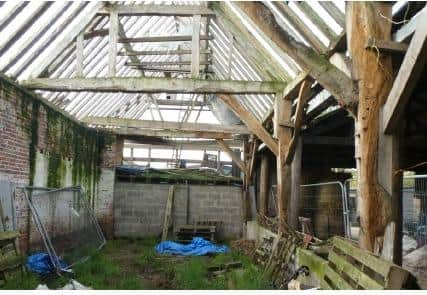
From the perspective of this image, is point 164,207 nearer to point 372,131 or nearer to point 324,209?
point 324,209

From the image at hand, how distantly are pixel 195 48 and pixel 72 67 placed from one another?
2962 millimetres

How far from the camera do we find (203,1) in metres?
7.64

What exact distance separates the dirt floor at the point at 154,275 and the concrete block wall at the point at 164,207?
340 cm

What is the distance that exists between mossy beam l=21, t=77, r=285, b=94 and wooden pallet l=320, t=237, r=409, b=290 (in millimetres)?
3689

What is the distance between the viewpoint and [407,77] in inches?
119

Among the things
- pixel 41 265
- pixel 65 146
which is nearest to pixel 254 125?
pixel 41 265

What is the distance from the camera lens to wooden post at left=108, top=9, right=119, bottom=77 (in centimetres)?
712

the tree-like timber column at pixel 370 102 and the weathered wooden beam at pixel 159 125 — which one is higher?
the weathered wooden beam at pixel 159 125

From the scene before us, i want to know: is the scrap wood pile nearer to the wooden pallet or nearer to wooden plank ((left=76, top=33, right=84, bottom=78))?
the wooden pallet

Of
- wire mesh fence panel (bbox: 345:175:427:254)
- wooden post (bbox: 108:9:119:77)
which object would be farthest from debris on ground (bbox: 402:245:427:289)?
wooden post (bbox: 108:9:119:77)

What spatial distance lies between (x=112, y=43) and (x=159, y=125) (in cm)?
383

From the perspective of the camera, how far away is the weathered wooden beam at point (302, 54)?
355cm

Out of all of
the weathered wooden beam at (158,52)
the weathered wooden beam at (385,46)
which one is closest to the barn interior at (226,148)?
the weathered wooden beam at (385,46)

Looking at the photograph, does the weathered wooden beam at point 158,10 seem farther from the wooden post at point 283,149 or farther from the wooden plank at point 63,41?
the wooden post at point 283,149
